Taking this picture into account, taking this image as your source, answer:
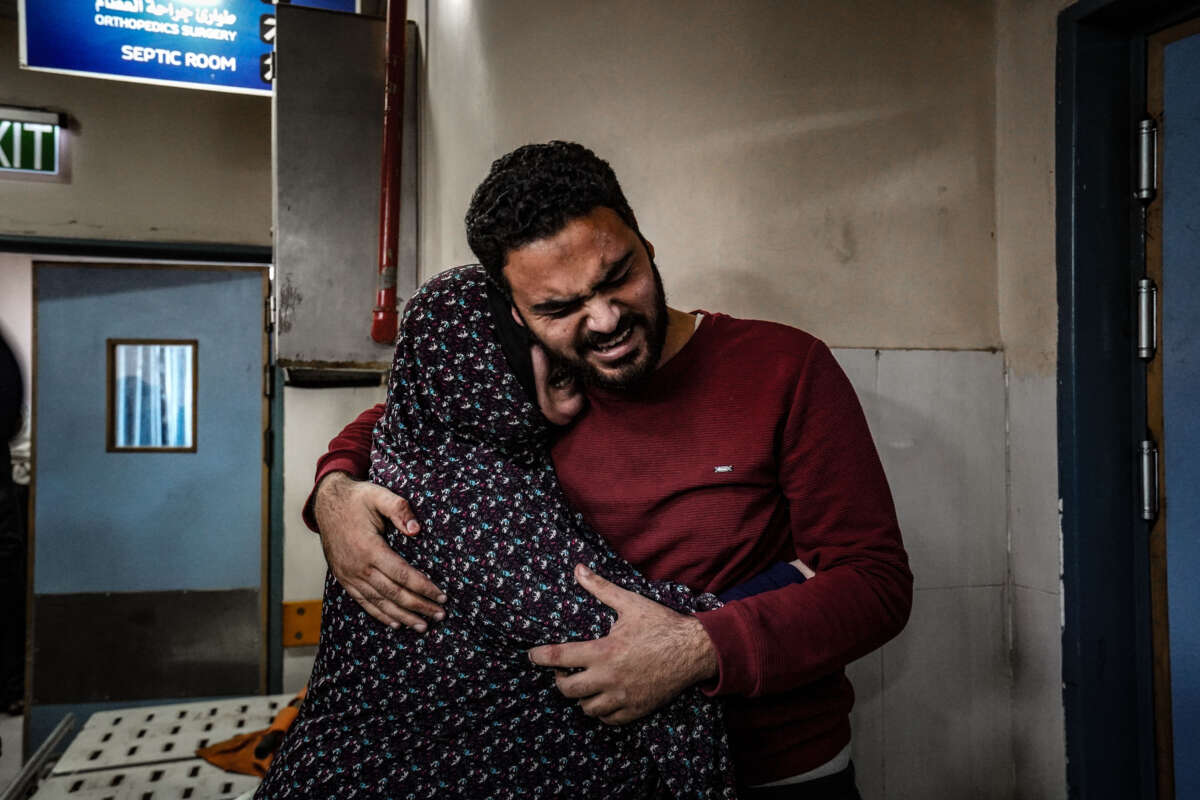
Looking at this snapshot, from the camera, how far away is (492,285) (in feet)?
3.42

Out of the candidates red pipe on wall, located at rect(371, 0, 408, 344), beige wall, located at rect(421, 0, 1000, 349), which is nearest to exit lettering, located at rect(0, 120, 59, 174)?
red pipe on wall, located at rect(371, 0, 408, 344)

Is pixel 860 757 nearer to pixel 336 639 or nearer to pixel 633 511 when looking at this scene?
pixel 633 511

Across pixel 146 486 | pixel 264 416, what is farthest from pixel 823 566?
pixel 146 486

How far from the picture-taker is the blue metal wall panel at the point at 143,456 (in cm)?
313

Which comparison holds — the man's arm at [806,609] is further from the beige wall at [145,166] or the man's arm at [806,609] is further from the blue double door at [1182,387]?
the beige wall at [145,166]

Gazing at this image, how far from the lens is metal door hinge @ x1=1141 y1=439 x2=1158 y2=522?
135 centimetres

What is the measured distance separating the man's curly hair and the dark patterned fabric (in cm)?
15

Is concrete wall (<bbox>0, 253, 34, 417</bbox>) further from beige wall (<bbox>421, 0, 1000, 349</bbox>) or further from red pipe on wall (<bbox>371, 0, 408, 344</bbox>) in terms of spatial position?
beige wall (<bbox>421, 0, 1000, 349</bbox>)

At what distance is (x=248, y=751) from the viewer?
67.6 inches

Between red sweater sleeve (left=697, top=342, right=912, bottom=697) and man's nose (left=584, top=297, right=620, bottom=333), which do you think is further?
man's nose (left=584, top=297, right=620, bottom=333)

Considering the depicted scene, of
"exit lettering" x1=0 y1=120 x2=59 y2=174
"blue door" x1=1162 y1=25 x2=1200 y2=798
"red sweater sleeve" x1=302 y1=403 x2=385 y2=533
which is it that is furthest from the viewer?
"exit lettering" x1=0 y1=120 x2=59 y2=174

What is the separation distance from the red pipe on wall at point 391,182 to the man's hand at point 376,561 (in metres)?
0.92

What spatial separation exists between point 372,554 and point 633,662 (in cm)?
35

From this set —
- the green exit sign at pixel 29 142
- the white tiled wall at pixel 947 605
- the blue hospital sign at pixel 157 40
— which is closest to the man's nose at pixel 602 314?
the white tiled wall at pixel 947 605
